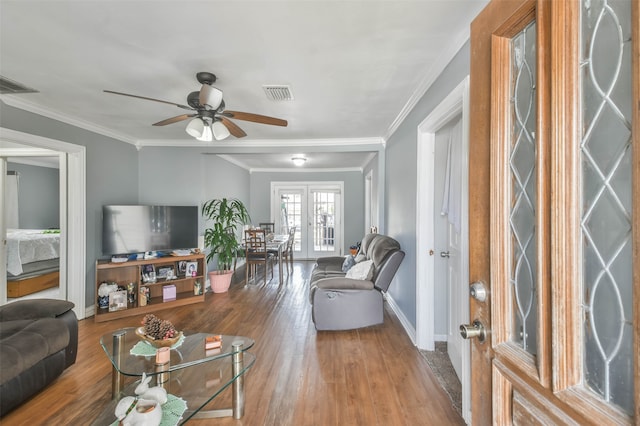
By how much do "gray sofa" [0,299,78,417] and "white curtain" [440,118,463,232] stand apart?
3163 mm

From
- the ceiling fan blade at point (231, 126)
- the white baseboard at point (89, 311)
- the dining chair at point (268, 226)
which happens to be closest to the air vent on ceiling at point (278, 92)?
the ceiling fan blade at point (231, 126)

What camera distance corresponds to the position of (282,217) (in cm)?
720

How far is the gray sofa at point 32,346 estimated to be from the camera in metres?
1.73

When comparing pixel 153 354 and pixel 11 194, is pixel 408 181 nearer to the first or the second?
pixel 153 354

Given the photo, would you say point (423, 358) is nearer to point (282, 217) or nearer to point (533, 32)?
point (533, 32)

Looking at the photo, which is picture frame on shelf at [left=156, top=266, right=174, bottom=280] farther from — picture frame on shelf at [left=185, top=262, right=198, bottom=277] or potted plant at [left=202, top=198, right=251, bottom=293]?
potted plant at [left=202, top=198, right=251, bottom=293]

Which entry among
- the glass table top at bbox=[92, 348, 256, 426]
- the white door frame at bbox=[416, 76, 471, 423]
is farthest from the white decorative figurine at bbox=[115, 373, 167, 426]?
the white door frame at bbox=[416, 76, 471, 423]

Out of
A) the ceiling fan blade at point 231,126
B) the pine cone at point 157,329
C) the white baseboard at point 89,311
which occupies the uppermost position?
the ceiling fan blade at point 231,126

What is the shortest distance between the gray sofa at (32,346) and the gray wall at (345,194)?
196 inches

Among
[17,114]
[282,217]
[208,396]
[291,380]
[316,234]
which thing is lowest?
[291,380]

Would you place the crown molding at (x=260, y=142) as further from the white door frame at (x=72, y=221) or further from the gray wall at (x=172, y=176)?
the white door frame at (x=72, y=221)

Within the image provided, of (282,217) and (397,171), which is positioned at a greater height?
(397,171)

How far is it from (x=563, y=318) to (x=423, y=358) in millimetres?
2095

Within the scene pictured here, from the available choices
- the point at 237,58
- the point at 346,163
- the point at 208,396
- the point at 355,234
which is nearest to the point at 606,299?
the point at 208,396
